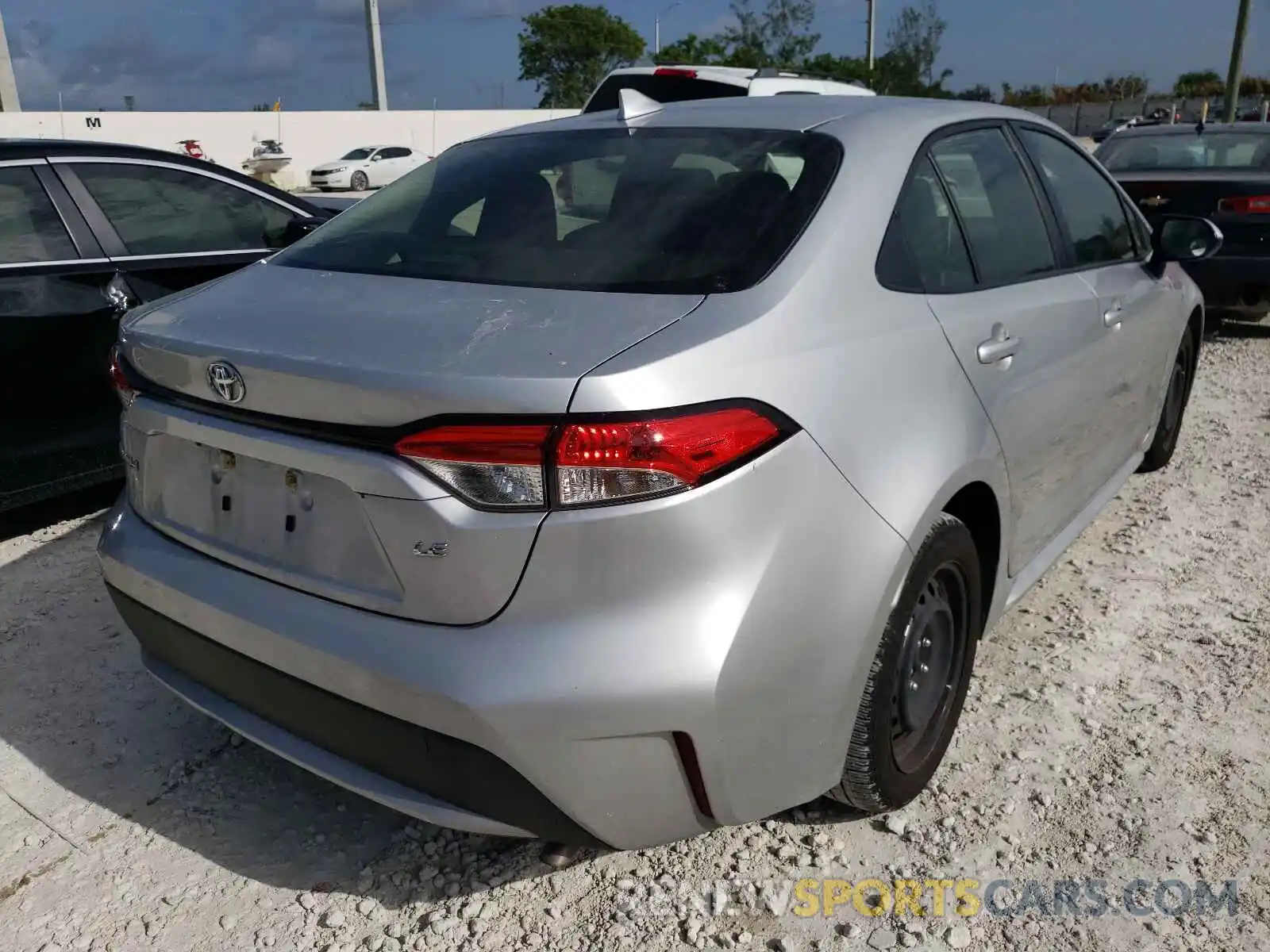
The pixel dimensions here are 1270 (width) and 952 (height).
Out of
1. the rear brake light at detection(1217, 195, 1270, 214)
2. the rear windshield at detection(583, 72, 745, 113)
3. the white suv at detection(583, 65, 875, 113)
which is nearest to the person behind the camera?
the rear brake light at detection(1217, 195, 1270, 214)

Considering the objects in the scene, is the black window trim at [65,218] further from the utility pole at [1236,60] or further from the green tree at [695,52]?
the green tree at [695,52]

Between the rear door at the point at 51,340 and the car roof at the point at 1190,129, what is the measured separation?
7525 millimetres

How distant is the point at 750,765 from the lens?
1.89 metres

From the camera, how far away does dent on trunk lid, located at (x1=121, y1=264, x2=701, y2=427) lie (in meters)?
1.74

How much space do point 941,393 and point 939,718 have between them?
0.83 metres

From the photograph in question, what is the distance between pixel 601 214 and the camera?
2436 millimetres

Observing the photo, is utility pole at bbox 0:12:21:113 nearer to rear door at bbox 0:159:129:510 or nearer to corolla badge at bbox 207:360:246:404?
rear door at bbox 0:159:129:510

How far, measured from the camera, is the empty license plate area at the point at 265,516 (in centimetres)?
188

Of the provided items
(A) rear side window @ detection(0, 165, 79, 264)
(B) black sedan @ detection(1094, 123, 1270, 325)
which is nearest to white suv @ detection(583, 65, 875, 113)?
(B) black sedan @ detection(1094, 123, 1270, 325)

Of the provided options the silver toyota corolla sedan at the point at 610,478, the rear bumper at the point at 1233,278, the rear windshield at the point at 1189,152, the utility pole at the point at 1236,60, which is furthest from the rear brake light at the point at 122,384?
the utility pole at the point at 1236,60

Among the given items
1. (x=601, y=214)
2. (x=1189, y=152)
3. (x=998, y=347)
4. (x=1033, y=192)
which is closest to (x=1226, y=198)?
(x=1189, y=152)

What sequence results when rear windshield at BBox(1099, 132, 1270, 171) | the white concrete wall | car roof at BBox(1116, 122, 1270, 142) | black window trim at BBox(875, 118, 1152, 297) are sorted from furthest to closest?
1. the white concrete wall
2. car roof at BBox(1116, 122, 1270, 142)
3. rear windshield at BBox(1099, 132, 1270, 171)
4. black window trim at BBox(875, 118, 1152, 297)

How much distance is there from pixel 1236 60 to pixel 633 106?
24.8 m

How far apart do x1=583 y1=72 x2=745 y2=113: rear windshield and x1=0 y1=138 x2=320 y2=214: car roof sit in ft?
13.5
